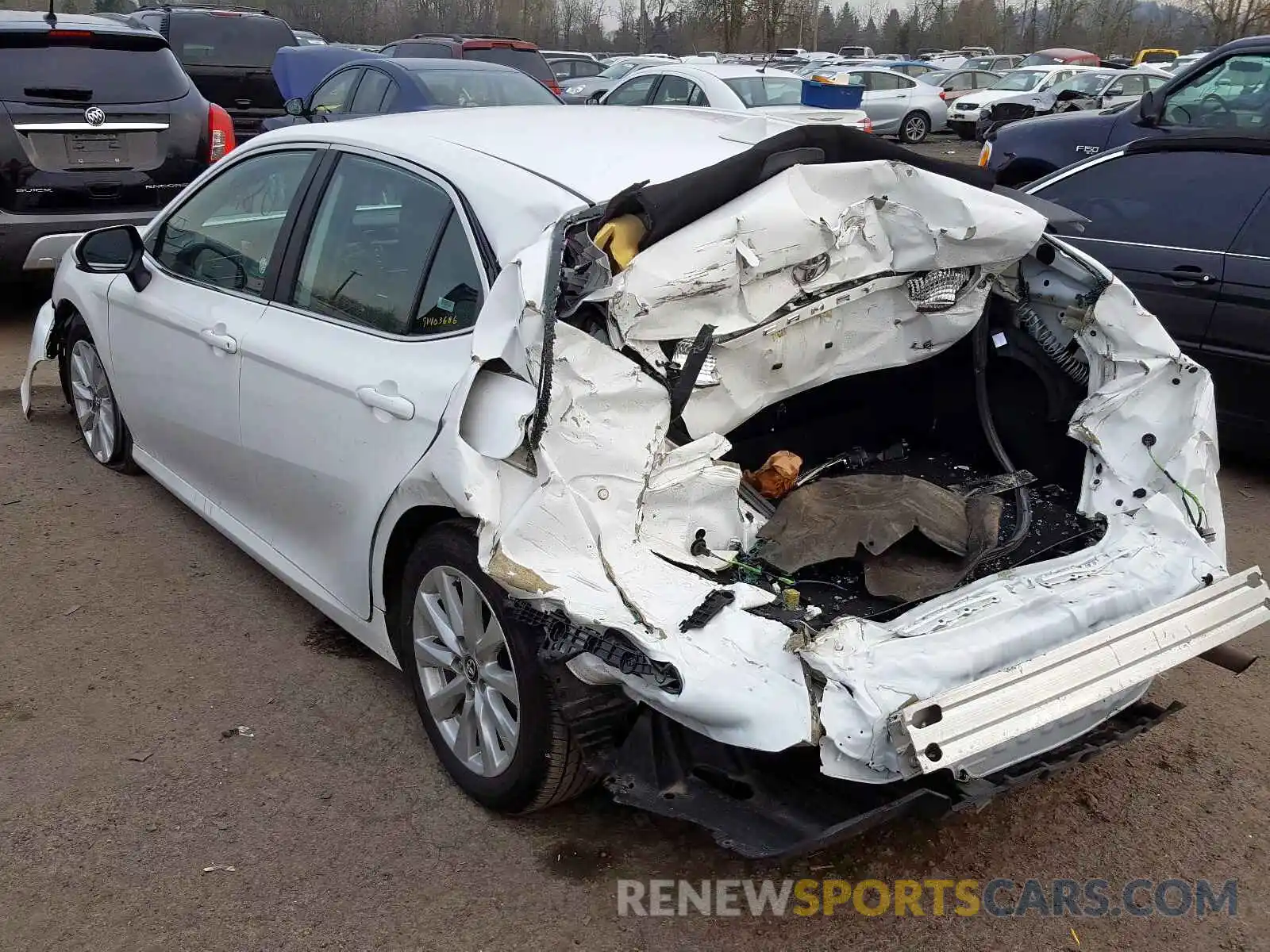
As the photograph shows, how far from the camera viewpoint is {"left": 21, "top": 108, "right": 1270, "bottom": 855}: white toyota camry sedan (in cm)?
233

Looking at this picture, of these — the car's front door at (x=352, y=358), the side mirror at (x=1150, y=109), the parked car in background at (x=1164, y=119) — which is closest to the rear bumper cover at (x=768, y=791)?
the car's front door at (x=352, y=358)

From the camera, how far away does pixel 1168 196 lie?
216 inches

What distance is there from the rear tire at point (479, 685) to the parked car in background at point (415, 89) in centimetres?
770

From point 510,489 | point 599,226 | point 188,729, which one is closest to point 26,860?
point 188,729

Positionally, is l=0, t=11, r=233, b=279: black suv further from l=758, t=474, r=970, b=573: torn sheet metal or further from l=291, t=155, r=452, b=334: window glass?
l=758, t=474, r=970, b=573: torn sheet metal

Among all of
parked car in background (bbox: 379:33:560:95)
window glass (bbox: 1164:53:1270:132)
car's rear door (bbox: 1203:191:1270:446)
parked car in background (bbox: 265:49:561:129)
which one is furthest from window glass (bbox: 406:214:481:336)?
parked car in background (bbox: 379:33:560:95)

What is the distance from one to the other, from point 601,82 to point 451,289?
20.5 m

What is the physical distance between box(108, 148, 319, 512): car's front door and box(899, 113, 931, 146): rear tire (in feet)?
69.9

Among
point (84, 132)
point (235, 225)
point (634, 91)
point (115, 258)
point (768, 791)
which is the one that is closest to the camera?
point (768, 791)

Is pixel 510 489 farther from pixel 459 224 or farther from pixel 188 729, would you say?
pixel 188 729

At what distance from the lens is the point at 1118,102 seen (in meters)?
20.1

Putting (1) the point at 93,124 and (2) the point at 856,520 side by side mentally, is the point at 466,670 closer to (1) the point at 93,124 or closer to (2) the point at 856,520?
(2) the point at 856,520

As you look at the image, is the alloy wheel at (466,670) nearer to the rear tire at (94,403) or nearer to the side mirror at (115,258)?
the side mirror at (115,258)

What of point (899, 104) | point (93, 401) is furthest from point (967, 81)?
point (93, 401)
